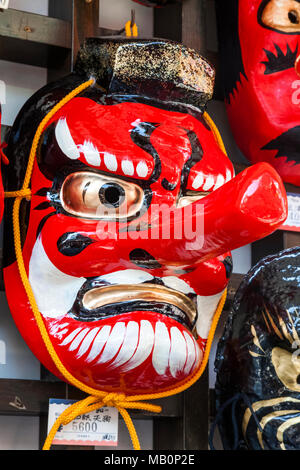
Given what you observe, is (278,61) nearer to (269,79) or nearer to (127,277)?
(269,79)

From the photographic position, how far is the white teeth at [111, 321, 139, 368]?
113 cm

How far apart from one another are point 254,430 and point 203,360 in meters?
0.17

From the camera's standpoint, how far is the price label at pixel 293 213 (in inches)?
59.9

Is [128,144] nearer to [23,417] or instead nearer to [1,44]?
[1,44]

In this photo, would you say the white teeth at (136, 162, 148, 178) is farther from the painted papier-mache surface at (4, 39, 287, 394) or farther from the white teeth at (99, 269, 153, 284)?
the white teeth at (99, 269, 153, 284)

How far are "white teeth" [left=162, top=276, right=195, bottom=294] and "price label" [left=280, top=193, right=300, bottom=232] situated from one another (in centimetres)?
38

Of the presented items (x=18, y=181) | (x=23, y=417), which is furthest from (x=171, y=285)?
(x=23, y=417)

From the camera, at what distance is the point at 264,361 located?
1115 millimetres

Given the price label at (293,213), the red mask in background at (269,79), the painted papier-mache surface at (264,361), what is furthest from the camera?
the price label at (293,213)

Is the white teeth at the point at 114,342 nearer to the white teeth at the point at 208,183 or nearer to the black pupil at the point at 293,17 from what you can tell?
the white teeth at the point at 208,183

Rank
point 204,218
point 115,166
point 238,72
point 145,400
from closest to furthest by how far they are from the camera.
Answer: point 204,218
point 115,166
point 145,400
point 238,72

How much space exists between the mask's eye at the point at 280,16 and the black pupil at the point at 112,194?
46 cm

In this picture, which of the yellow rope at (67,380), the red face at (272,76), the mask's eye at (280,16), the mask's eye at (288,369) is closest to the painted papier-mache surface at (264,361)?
the mask's eye at (288,369)

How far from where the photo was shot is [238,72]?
1.46 m
